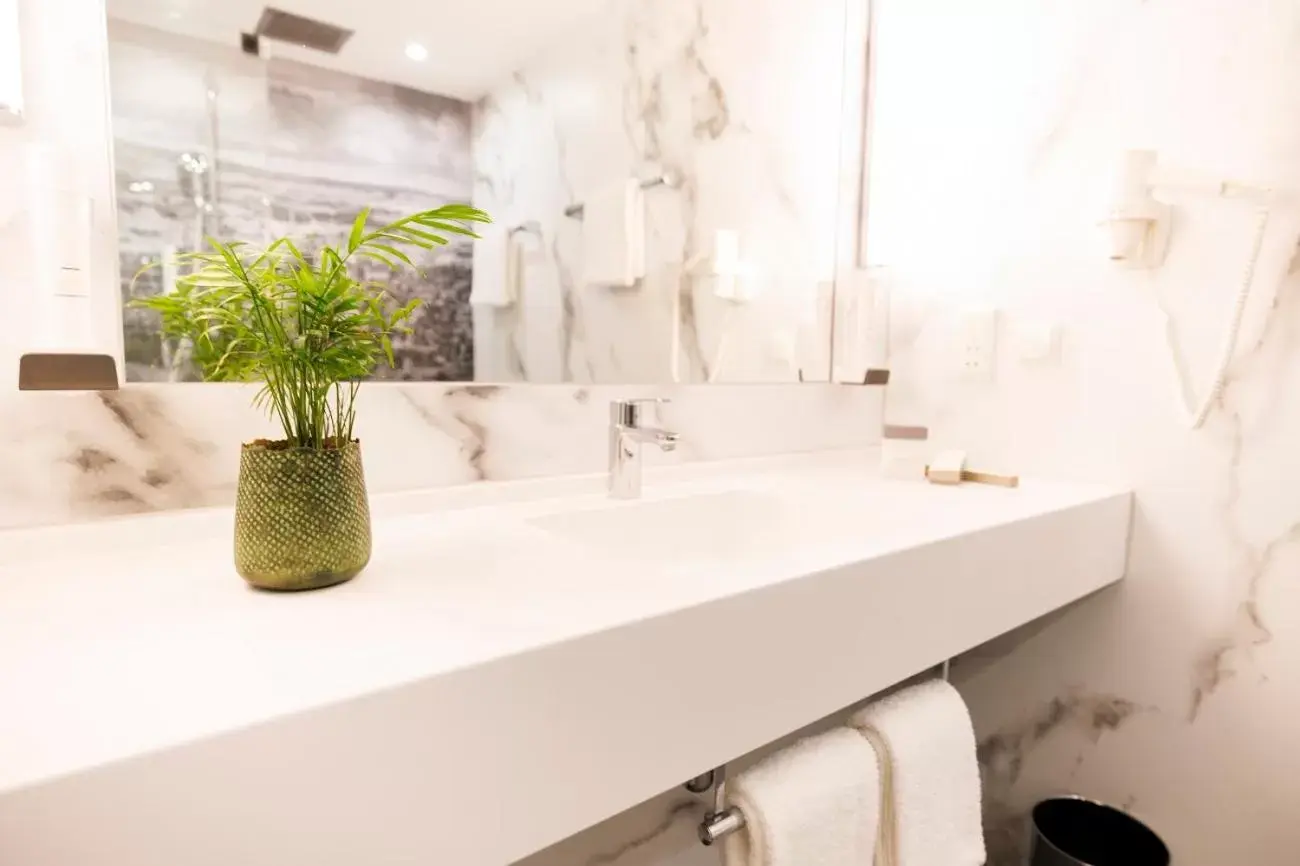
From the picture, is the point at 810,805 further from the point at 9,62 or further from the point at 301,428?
the point at 9,62

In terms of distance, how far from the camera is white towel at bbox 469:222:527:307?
3.34 feet

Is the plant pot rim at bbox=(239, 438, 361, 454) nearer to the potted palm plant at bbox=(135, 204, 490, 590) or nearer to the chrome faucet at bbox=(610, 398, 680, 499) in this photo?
the potted palm plant at bbox=(135, 204, 490, 590)

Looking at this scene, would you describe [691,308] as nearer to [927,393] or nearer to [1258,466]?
[927,393]

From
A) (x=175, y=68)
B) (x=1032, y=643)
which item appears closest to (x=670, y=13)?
(x=175, y=68)

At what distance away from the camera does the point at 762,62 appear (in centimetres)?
140

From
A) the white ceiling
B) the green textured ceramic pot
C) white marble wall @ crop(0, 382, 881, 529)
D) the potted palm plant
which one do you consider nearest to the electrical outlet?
white marble wall @ crop(0, 382, 881, 529)

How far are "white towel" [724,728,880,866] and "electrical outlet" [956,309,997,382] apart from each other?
2.60ft

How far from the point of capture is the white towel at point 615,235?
45.3 inches

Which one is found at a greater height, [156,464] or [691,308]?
[691,308]

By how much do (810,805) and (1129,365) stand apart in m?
0.88

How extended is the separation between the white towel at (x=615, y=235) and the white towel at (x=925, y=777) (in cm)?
73

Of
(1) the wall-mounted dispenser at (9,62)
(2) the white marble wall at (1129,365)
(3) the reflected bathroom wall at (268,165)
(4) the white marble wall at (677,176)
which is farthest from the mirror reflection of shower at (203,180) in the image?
(2) the white marble wall at (1129,365)

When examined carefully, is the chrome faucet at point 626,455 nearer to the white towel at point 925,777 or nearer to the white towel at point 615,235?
the white towel at point 615,235

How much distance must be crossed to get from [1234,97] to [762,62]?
740 mm
